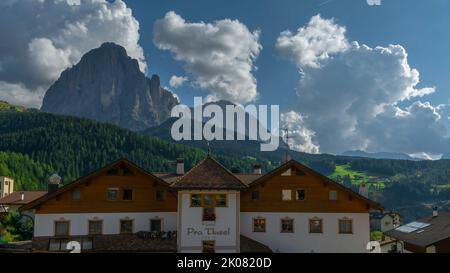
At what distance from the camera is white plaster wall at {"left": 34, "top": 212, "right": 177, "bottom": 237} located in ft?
115

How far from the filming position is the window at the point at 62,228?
3531 cm

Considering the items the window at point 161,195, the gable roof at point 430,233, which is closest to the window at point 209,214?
the window at point 161,195

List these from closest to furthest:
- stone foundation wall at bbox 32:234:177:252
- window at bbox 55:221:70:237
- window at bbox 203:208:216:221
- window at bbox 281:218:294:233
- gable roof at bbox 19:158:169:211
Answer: stone foundation wall at bbox 32:234:177:252 < window at bbox 203:208:216:221 < gable roof at bbox 19:158:169:211 < window at bbox 55:221:70:237 < window at bbox 281:218:294:233

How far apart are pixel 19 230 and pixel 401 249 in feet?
138

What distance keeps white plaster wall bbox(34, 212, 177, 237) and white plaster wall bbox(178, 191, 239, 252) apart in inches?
155

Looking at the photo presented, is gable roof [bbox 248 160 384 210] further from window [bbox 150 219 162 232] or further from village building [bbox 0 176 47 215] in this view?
village building [bbox 0 176 47 215]

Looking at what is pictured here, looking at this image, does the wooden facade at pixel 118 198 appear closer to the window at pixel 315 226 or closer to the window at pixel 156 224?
the window at pixel 156 224

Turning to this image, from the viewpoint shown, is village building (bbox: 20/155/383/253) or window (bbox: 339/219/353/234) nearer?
village building (bbox: 20/155/383/253)

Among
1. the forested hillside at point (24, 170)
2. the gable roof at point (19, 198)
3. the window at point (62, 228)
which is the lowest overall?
the window at point (62, 228)

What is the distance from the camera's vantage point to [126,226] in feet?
121

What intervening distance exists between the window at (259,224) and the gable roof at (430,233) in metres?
14.4

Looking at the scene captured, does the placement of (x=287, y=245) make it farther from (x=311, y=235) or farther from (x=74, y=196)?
(x=74, y=196)

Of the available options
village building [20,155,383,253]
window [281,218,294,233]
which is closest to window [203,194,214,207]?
village building [20,155,383,253]

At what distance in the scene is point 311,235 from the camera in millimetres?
36219
